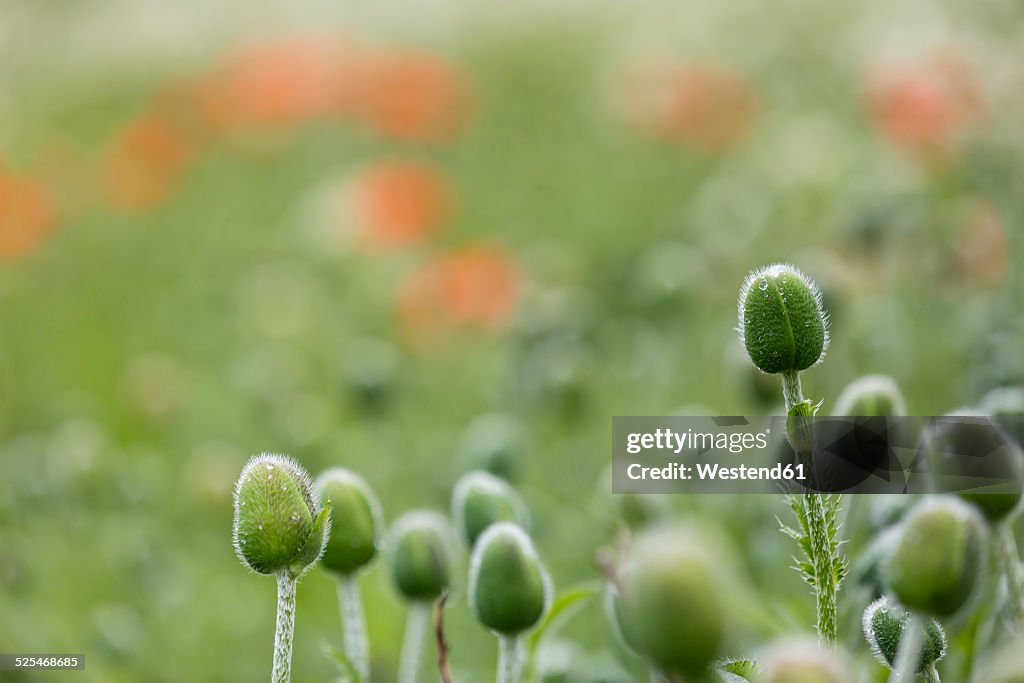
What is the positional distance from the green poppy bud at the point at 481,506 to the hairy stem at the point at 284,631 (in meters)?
0.30

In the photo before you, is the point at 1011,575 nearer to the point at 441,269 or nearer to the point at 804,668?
the point at 804,668

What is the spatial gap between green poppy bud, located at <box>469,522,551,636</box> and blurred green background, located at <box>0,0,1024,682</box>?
10.2 inches

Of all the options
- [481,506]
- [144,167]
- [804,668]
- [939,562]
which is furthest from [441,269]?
[804,668]

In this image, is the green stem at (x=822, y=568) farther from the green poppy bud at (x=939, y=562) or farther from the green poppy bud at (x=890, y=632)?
the green poppy bud at (x=939, y=562)

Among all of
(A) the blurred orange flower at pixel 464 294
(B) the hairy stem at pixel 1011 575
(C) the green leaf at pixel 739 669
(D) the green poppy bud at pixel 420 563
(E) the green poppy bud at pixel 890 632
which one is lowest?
(C) the green leaf at pixel 739 669

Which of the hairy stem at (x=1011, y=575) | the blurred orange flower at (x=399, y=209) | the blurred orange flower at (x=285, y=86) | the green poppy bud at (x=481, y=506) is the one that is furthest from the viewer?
the blurred orange flower at (x=285, y=86)

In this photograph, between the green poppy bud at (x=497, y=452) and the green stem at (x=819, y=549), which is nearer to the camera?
the green stem at (x=819, y=549)

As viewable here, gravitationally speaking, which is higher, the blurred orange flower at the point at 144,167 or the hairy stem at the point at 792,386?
the blurred orange flower at the point at 144,167

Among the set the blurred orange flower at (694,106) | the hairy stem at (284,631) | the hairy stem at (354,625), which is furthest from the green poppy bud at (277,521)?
the blurred orange flower at (694,106)

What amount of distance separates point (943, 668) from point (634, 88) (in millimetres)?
3611

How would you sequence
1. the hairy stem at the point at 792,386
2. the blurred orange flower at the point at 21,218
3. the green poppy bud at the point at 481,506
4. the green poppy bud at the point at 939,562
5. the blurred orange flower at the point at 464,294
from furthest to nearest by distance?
the blurred orange flower at the point at 21,218 < the blurred orange flower at the point at 464,294 < the green poppy bud at the point at 481,506 < the hairy stem at the point at 792,386 < the green poppy bud at the point at 939,562

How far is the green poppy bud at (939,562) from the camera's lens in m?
0.79

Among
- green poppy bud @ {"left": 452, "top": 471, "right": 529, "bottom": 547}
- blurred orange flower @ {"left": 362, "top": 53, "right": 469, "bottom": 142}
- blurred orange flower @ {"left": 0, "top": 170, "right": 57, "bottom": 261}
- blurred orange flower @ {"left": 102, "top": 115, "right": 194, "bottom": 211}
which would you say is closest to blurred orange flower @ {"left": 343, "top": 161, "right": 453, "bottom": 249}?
blurred orange flower @ {"left": 362, "top": 53, "right": 469, "bottom": 142}

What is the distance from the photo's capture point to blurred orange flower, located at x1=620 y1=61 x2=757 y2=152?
13.9ft
